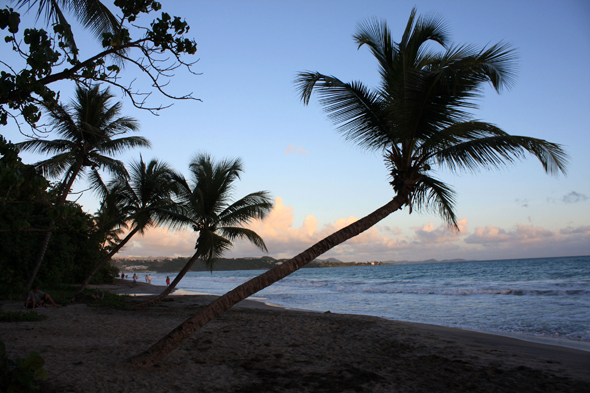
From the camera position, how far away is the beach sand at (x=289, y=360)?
4.03 meters

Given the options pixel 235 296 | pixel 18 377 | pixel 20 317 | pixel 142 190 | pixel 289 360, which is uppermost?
pixel 142 190

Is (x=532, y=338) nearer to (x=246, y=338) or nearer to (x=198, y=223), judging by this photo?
(x=246, y=338)

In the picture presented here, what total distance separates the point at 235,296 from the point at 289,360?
64.7 inches

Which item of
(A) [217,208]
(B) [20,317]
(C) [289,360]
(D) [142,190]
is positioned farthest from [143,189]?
(C) [289,360]

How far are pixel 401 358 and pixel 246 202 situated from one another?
25.1 ft

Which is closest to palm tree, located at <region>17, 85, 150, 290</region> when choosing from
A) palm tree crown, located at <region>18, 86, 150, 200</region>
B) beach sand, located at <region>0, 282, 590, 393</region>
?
palm tree crown, located at <region>18, 86, 150, 200</region>

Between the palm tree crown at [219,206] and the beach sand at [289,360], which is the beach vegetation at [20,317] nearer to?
the beach sand at [289,360]

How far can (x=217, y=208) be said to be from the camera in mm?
11625

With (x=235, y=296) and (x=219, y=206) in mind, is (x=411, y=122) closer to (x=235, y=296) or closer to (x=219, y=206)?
(x=235, y=296)

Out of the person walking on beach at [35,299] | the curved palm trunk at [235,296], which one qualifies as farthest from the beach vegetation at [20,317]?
the curved palm trunk at [235,296]

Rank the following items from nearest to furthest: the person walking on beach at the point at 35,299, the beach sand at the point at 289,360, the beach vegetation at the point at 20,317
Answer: the beach sand at the point at 289,360, the beach vegetation at the point at 20,317, the person walking on beach at the point at 35,299

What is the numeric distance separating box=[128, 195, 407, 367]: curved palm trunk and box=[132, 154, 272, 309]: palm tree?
6688 millimetres

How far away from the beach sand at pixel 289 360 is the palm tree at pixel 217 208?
11.9ft

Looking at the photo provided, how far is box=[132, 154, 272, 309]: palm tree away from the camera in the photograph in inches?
442
